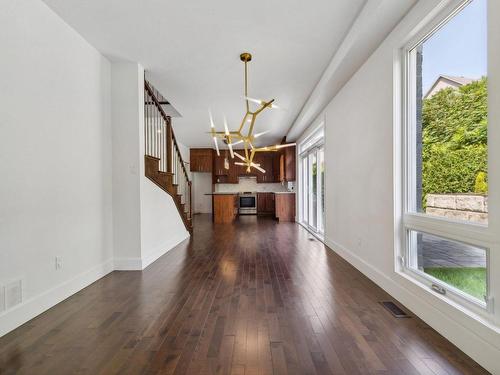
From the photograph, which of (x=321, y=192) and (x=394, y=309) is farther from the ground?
(x=321, y=192)

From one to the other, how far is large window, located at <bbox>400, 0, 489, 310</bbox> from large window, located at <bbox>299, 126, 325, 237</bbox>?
293cm

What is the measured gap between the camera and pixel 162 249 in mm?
4129

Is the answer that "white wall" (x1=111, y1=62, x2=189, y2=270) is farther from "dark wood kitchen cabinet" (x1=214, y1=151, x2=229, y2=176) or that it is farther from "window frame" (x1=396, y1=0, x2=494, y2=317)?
"dark wood kitchen cabinet" (x1=214, y1=151, x2=229, y2=176)

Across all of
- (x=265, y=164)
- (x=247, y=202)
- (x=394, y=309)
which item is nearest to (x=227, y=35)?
(x=394, y=309)

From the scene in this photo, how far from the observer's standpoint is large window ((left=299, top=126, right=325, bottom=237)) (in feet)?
18.6

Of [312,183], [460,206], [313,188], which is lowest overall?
[460,206]

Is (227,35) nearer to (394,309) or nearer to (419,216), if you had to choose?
(419,216)

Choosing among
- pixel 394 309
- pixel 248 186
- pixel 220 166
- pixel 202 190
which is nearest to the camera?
pixel 394 309

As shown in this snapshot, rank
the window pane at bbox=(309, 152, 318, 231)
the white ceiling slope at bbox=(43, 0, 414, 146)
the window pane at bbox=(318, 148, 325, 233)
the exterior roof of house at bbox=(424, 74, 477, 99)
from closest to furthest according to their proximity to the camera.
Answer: the exterior roof of house at bbox=(424, 74, 477, 99)
the white ceiling slope at bbox=(43, 0, 414, 146)
the window pane at bbox=(318, 148, 325, 233)
the window pane at bbox=(309, 152, 318, 231)

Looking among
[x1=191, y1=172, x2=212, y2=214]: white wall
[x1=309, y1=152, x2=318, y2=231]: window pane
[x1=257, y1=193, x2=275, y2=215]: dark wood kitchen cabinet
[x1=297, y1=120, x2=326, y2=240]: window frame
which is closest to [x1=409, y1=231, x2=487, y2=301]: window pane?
[x1=297, y1=120, x2=326, y2=240]: window frame

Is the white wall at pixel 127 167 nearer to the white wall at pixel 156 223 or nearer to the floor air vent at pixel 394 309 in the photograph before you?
the white wall at pixel 156 223

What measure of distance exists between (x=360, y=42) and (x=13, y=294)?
3.94 metres

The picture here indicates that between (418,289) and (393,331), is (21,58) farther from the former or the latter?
(418,289)

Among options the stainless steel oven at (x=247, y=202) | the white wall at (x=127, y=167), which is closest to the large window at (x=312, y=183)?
the stainless steel oven at (x=247, y=202)
